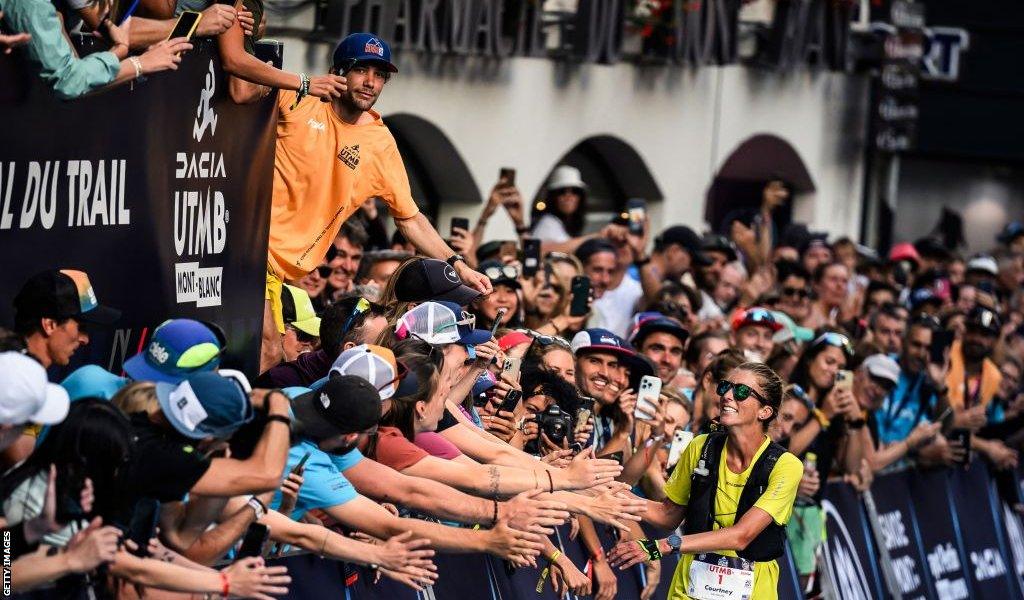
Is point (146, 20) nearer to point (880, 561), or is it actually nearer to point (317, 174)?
point (317, 174)

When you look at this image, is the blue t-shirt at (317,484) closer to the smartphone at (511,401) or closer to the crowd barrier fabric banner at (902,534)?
the smartphone at (511,401)

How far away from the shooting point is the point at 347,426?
6.14 m

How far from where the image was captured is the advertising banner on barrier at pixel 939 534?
13438mm

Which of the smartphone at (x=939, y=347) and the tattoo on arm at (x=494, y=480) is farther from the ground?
the tattoo on arm at (x=494, y=480)

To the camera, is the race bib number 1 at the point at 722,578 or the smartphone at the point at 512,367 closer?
the smartphone at the point at 512,367

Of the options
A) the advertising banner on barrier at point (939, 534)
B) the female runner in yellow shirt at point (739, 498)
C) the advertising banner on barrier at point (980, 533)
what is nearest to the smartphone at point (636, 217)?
the advertising banner on barrier at point (939, 534)

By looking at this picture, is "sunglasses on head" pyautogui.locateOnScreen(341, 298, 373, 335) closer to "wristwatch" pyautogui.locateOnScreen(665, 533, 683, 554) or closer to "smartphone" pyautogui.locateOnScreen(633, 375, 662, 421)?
"smartphone" pyautogui.locateOnScreen(633, 375, 662, 421)

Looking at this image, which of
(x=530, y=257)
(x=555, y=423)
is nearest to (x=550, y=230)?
(x=530, y=257)

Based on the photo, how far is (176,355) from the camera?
5984 millimetres

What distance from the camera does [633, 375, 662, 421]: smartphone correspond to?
8930mm

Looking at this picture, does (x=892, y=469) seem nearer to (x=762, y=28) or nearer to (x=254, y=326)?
(x=254, y=326)

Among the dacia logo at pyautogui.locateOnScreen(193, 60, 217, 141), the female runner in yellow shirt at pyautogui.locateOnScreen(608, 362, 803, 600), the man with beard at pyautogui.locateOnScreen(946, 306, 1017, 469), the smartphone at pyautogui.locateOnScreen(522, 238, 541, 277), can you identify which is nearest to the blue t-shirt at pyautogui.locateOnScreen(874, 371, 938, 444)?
the man with beard at pyautogui.locateOnScreen(946, 306, 1017, 469)

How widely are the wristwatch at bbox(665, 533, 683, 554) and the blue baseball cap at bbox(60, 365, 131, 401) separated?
3324mm

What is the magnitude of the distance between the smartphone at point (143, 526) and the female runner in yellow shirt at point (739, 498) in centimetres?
360
